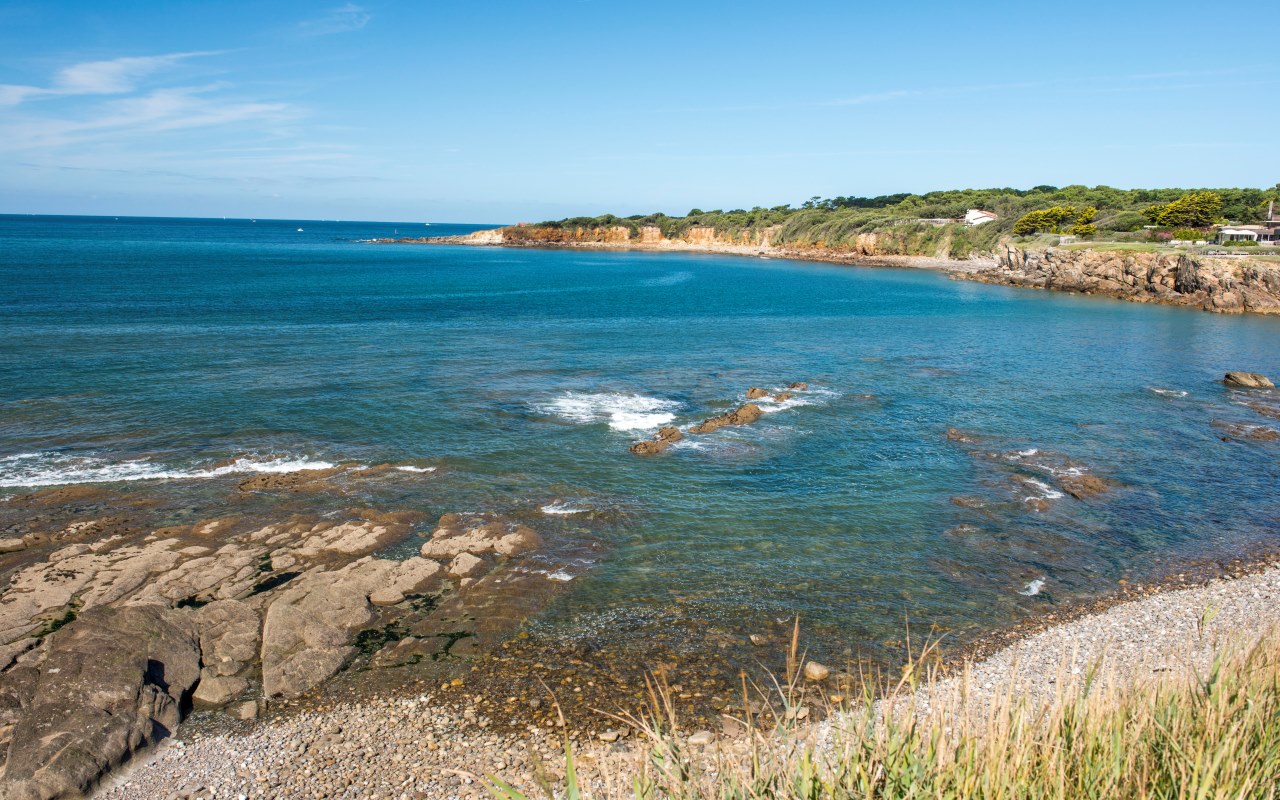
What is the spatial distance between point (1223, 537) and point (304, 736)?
24646 millimetres

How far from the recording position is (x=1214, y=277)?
71.1 meters

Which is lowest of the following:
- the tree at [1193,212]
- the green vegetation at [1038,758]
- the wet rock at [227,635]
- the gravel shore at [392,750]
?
the gravel shore at [392,750]

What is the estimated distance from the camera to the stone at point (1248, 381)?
4159cm

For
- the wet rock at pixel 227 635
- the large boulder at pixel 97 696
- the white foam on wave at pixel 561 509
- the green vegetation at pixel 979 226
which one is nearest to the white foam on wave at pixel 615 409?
the white foam on wave at pixel 561 509

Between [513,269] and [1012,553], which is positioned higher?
[513,269]

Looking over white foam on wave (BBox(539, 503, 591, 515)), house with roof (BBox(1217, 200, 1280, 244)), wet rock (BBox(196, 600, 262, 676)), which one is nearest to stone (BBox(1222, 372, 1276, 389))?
white foam on wave (BBox(539, 503, 591, 515))

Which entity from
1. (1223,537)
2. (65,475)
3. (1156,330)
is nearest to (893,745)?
(1223,537)

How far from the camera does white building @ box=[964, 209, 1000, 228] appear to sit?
13450 centimetres

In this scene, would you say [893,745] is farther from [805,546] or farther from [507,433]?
[507,433]

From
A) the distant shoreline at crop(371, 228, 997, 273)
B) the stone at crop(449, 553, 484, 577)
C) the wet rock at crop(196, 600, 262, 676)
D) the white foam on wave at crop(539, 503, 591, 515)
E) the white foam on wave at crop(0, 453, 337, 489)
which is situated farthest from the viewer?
the distant shoreline at crop(371, 228, 997, 273)

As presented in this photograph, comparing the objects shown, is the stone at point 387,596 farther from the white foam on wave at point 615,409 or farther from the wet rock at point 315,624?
the white foam on wave at point 615,409

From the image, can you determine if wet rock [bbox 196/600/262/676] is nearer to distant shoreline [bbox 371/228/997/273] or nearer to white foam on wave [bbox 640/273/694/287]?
white foam on wave [bbox 640/273/694/287]

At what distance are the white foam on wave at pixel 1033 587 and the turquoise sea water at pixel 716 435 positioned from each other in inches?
4.0

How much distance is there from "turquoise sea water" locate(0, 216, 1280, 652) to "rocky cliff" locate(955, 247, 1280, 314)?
5421mm
